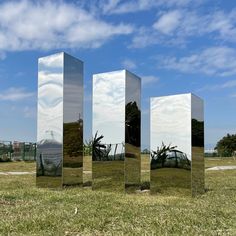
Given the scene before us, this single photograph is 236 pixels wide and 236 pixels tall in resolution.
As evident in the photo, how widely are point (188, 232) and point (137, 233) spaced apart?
808 mm

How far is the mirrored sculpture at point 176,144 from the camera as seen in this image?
12.9m

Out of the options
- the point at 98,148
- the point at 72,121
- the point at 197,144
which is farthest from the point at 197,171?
the point at 72,121

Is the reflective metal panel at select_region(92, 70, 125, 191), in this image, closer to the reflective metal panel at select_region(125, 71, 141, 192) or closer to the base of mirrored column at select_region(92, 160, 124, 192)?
the base of mirrored column at select_region(92, 160, 124, 192)

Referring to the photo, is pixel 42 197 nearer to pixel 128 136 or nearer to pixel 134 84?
pixel 128 136

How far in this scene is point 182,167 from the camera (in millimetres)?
12883

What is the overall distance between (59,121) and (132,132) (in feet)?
7.89

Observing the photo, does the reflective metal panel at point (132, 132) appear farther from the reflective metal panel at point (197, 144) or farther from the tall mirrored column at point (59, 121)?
the tall mirrored column at point (59, 121)

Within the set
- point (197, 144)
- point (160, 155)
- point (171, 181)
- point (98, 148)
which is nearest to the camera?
point (171, 181)

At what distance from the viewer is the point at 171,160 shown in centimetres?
1305

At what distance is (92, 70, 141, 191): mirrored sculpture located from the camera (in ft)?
45.4

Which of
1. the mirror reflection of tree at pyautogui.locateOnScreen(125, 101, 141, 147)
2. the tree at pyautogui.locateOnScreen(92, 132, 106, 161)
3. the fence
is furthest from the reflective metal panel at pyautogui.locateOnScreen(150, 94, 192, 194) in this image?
the fence

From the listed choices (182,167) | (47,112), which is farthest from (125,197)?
(47,112)

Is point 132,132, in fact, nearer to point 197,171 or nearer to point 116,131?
point 116,131

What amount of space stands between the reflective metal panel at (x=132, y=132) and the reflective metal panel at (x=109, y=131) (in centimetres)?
17
